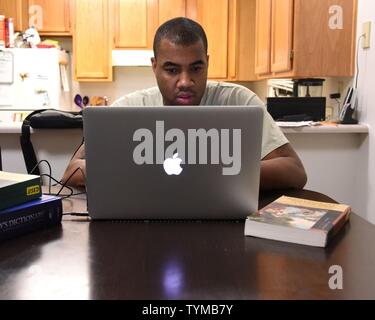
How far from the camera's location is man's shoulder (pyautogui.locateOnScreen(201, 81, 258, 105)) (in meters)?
1.62

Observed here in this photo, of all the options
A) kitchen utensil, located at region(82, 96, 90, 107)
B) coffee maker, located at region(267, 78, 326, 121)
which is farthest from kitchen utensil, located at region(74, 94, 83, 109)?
coffee maker, located at region(267, 78, 326, 121)

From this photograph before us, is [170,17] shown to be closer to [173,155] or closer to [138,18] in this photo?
[138,18]

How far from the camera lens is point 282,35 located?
2.89 m

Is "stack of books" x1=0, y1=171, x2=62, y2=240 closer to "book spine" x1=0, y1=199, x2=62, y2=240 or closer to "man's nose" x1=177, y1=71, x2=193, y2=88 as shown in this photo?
"book spine" x1=0, y1=199, x2=62, y2=240

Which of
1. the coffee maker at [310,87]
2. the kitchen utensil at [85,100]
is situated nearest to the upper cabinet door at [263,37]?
the coffee maker at [310,87]

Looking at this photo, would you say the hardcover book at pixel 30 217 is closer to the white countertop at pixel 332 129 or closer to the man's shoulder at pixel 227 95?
the man's shoulder at pixel 227 95

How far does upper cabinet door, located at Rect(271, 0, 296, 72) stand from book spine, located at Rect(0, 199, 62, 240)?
2094 mm

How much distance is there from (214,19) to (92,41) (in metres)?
1.13

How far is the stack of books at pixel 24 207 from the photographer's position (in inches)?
32.7

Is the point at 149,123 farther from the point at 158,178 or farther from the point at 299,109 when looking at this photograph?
the point at 299,109

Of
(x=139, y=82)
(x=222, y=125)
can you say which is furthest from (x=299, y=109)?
(x=139, y=82)

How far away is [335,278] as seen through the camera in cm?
65

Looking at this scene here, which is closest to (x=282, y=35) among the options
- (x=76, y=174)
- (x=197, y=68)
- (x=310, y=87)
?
(x=310, y=87)
